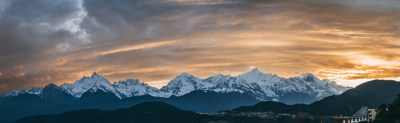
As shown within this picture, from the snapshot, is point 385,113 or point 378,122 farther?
point 385,113

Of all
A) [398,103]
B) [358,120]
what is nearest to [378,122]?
[358,120]

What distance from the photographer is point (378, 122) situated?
119 m

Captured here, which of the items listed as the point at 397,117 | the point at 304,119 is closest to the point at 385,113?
the point at 397,117

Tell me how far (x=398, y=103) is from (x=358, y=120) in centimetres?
1499

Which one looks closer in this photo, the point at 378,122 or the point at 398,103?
the point at 378,122

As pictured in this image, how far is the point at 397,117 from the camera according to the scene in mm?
125875

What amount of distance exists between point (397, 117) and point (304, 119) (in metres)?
31.4

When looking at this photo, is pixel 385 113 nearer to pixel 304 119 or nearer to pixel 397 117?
pixel 397 117

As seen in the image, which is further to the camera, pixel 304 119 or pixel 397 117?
pixel 397 117

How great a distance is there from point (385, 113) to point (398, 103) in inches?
315

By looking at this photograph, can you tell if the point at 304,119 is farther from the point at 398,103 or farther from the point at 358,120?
the point at 398,103

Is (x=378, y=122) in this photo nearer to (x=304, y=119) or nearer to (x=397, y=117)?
(x=397, y=117)

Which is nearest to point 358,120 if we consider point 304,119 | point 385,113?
point 385,113

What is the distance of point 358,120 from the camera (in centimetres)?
12812
